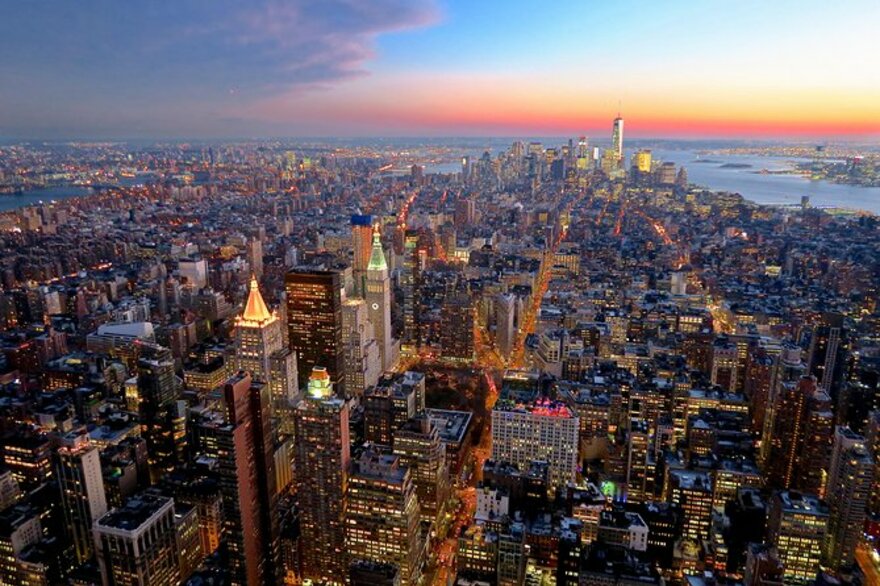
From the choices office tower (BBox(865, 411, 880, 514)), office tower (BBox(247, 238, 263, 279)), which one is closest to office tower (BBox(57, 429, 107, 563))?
office tower (BBox(865, 411, 880, 514))

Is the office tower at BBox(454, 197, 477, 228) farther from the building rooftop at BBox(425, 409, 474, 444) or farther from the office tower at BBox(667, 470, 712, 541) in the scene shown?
the office tower at BBox(667, 470, 712, 541)

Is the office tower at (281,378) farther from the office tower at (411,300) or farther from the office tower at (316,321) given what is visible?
the office tower at (411,300)

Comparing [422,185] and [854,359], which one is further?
[422,185]

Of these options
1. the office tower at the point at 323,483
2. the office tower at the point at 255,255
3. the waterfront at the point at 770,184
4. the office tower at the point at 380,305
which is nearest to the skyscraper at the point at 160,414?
the office tower at the point at 323,483

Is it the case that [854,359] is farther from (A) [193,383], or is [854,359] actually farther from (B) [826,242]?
(A) [193,383]

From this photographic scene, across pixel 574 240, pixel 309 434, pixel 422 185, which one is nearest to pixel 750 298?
pixel 574 240

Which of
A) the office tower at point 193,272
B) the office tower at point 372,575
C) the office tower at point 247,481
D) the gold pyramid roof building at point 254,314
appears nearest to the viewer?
the office tower at point 372,575

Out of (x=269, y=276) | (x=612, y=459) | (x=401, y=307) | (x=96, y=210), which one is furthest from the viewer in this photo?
(x=96, y=210)
